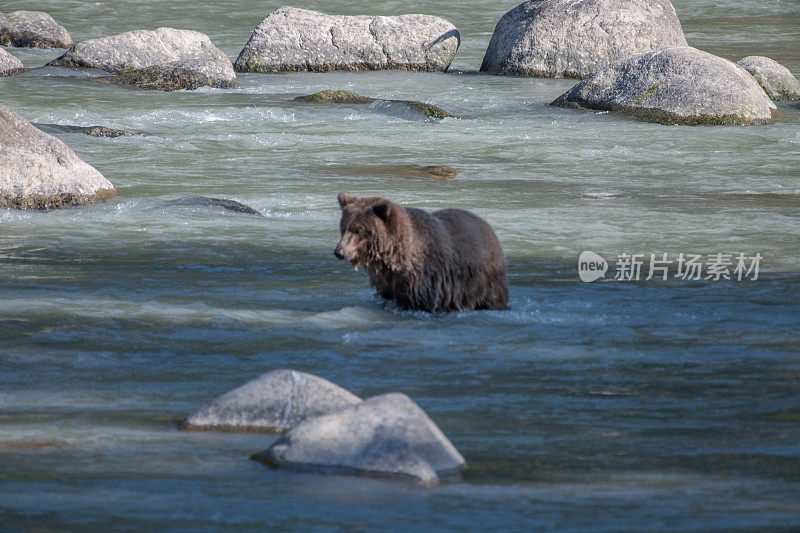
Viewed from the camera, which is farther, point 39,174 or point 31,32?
point 31,32

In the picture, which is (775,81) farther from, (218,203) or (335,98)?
(218,203)

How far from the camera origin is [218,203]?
13359 mm

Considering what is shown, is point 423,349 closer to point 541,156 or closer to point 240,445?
point 240,445

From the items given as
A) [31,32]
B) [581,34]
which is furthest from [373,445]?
[31,32]

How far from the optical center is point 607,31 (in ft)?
86.3

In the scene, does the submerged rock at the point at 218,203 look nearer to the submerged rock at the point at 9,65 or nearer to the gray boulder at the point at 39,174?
the gray boulder at the point at 39,174

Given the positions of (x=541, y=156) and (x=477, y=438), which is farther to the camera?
(x=541, y=156)

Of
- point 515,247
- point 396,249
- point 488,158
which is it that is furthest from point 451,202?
point 396,249

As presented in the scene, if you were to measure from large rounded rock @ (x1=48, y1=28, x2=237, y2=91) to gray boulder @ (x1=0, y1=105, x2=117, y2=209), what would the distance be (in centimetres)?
1085

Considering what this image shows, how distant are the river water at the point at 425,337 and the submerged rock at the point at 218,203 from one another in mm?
238

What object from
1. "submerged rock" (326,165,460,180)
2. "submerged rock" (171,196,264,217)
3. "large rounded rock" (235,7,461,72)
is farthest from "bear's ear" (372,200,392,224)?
"large rounded rock" (235,7,461,72)

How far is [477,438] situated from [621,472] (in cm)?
86

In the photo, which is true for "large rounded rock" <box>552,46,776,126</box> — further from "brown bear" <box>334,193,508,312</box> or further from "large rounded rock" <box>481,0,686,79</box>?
"brown bear" <box>334,193,508,312</box>

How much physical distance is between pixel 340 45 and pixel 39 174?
15.4 metres
